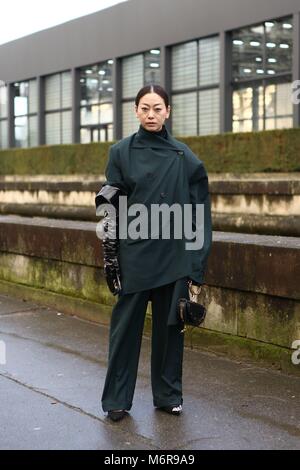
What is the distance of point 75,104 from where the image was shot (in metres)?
34.1

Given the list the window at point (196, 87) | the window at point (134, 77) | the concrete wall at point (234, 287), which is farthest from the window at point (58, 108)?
the concrete wall at point (234, 287)

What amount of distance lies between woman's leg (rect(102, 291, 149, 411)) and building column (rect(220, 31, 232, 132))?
2124cm

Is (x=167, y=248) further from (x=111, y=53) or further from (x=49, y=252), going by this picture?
(x=111, y=53)

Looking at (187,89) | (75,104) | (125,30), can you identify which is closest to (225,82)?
(187,89)

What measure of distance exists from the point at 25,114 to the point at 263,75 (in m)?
17.8

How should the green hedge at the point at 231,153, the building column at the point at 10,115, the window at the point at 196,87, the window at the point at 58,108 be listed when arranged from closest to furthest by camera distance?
the green hedge at the point at 231,153, the window at the point at 196,87, the window at the point at 58,108, the building column at the point at 10,115

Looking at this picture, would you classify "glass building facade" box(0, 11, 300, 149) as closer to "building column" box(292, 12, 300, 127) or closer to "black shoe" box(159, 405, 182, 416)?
"building column" box(292, 12, 300, 127)

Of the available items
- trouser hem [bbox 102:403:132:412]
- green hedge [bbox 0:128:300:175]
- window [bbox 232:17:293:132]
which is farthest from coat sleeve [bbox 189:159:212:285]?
window [bbox 232:17:293:132]

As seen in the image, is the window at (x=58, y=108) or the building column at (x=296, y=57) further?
the window at (x=58, y=108)

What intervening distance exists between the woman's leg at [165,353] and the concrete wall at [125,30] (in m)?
19.1

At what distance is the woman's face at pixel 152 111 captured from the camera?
4.54 metres

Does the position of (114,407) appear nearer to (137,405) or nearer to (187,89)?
(137,405)

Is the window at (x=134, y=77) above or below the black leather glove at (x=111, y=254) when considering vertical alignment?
above

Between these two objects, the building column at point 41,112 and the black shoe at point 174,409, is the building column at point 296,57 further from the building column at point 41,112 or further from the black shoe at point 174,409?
the black shoe at point 174,409
